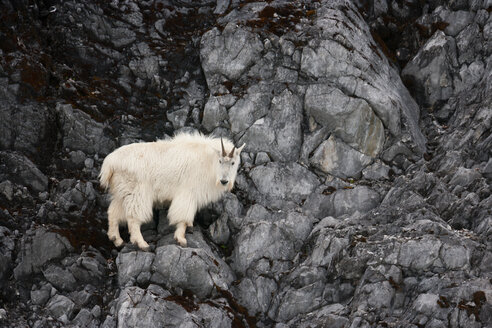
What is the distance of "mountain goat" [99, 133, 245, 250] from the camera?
15055 millimetres

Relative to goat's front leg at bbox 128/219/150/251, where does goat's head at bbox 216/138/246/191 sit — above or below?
above

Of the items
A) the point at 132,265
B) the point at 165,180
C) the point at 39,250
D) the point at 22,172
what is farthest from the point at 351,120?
the point at 22,172

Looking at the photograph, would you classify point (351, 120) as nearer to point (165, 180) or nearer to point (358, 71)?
point (358, 71)

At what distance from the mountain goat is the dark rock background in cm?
68

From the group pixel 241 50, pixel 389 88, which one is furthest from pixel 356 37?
pixel 241 50

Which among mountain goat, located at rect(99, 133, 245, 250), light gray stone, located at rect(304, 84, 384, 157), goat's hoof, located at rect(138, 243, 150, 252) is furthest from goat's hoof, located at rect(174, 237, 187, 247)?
light gray stone, located at rect(304, 84, 384, 157)

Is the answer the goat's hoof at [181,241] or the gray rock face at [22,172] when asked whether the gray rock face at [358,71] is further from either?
the gray rock face at [22,172]

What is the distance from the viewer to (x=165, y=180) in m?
15.5

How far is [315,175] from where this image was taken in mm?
17312

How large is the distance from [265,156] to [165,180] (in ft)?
12.6

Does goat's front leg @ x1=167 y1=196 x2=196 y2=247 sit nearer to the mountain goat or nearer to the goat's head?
the mountain goat

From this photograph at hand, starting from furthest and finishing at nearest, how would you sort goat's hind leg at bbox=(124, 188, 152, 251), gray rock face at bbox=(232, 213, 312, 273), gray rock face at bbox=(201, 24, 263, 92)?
gray rock face at bbox=(201, 24, 263, 92) < gray rock face at bbox=(232, 213, 312, 273) < goat's hind leg at bbox=(124, 188, 152, 251)

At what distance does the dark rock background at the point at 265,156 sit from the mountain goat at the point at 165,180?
2.22 ft

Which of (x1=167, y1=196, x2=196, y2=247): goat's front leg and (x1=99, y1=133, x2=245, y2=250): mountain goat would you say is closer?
(x1=167, y1=196, x2=196, y2=247): goat's front leg
